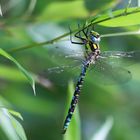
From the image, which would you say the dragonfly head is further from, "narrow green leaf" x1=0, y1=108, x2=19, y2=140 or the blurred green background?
"narrow green leaf" x1=0, y1=108, x2=19, y2=140

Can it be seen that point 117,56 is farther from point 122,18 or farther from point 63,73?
point 122,18

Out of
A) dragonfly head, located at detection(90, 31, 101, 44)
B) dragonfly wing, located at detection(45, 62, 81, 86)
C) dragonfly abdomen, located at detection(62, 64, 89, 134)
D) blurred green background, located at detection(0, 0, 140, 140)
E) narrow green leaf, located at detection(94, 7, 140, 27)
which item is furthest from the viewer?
blurred green background, located at detection(0, 0, 140, 140)

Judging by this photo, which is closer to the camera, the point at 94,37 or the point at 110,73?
the point at 94,37

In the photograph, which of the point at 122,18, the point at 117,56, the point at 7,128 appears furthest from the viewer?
the point at 117,56

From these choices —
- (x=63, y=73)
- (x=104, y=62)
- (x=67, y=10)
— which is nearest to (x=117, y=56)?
(x=104, y=62)

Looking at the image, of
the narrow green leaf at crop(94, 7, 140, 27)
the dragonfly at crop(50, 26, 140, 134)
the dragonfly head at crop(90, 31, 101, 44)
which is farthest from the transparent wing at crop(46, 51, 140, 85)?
the narrow green leaf at crop(94, 7, 140, 27)

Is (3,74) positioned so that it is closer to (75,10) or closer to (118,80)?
(75,10)
